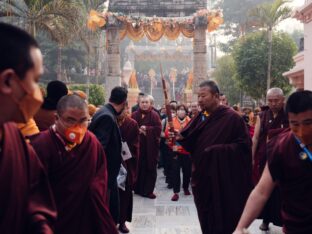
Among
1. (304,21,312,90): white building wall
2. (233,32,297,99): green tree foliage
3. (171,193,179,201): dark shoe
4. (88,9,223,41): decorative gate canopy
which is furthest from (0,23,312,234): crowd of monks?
(233,32,297,99): green tree foliage

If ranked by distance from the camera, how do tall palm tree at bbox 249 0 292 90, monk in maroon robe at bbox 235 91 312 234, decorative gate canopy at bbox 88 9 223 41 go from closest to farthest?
monk in maroon robe at bbox 235 91 312 234 < tall palm tree at bbox 249 0 292 90 < decorative gate canopy at bbox 88 9 223 41

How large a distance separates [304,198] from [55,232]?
1859 millimetres

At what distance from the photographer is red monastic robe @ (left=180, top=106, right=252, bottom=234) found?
5.82m

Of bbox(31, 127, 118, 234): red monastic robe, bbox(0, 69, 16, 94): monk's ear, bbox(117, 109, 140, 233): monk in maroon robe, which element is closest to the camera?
bbox(0, 69, 16, 94): monk's ear

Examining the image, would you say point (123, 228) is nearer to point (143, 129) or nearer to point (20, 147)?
point (143, 129)

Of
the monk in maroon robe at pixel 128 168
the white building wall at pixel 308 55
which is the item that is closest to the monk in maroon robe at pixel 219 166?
the monk in maroon robe at pixel 128 168

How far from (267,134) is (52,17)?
11.8 metres

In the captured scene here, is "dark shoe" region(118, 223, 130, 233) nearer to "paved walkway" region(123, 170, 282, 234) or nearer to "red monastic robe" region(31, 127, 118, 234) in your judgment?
"paved walkway" region(123, 170, 282, 234)

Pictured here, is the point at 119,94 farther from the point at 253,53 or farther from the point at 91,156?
the point at 253,53

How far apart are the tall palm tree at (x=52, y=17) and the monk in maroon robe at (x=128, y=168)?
384 inches

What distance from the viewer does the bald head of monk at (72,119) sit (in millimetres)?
3988

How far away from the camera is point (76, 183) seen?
390cm

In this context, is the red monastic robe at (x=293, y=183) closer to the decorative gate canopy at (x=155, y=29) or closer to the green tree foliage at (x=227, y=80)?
the decorative gate canopy at (x=155, y=29)

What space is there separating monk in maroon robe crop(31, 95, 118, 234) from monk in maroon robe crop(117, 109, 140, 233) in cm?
261
